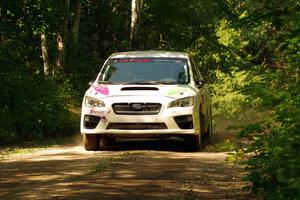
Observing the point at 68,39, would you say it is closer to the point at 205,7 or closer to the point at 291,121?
the point at 205,7

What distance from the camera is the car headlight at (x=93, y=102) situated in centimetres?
1219

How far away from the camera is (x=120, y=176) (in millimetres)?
8820

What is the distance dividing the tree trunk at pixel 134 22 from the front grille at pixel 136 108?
19.9 meters

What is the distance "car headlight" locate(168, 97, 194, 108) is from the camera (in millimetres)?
12070

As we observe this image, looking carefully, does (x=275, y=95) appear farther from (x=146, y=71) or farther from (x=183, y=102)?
(x=146, y=71)

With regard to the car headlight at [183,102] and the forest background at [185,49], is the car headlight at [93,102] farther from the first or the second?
the forest background at [185,49]

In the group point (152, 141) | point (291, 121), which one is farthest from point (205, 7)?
point (291, 121)

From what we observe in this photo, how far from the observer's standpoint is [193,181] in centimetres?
852

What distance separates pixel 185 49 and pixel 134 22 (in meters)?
5.52

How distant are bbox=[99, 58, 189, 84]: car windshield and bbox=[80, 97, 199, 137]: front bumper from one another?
888 millimetres

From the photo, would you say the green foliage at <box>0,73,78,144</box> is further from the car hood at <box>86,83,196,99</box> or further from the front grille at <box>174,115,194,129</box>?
the front grille at <box>174,115,194,129</box>

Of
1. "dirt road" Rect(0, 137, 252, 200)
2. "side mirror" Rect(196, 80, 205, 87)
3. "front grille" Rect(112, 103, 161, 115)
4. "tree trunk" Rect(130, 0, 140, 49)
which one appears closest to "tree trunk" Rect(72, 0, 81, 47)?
"tree trunk" Rect(130, 0, 140, 49)

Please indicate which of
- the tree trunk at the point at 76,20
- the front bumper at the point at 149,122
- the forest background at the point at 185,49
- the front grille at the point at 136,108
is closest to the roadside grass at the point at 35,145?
the forest background at the point at 185,49

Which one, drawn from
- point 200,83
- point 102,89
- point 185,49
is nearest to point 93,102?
point 102,89
